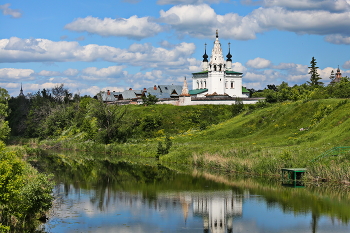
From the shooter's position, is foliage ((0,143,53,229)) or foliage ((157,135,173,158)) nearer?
foliage ((0,143,53,229))

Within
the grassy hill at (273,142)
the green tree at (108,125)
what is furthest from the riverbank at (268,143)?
the green tree at (108,125)

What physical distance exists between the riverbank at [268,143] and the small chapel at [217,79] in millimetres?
37873

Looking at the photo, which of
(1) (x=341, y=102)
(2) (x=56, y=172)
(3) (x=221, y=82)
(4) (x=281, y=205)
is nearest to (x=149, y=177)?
(2) (x=56, y=172)

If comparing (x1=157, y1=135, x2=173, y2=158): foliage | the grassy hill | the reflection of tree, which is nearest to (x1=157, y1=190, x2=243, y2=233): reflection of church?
the reflection of tree

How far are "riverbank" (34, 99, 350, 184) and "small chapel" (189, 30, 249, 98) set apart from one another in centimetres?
3787

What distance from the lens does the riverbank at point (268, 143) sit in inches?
1825

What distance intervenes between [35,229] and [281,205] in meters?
17.1

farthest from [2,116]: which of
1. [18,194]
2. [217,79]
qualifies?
[18,194]

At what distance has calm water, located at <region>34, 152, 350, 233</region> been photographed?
29.8 meters

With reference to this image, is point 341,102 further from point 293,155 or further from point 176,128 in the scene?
point 176,128

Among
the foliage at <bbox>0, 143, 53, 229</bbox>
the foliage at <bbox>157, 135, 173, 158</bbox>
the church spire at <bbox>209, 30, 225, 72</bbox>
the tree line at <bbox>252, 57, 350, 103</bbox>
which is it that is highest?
the church spire at <bbox>209, 30, 225, 72</bbox>

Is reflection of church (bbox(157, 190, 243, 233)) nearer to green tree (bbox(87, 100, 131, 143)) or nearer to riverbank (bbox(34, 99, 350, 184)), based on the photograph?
riverbank (bbox(34, 99, 350, 184))

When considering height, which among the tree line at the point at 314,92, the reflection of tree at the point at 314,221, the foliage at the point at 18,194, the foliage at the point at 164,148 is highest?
the tree line at the point at 314,92

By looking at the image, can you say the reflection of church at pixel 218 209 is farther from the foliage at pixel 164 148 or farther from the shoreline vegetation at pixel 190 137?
the foliage at pixel 164 148
